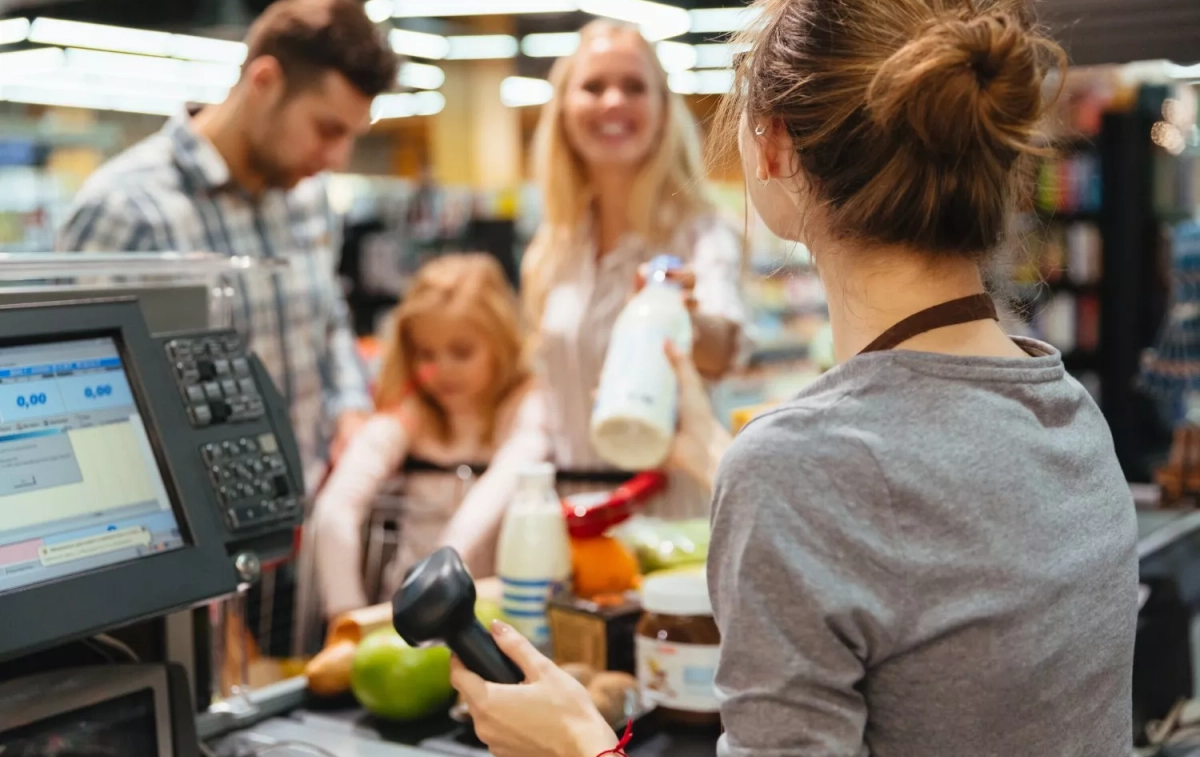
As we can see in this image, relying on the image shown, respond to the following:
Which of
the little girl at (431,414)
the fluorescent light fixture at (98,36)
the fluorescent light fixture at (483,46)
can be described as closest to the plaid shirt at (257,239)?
the little girl at (431,414)

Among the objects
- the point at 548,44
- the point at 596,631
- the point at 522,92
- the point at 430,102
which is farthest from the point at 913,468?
the point at 430,102

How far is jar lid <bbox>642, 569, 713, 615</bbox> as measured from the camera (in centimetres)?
118

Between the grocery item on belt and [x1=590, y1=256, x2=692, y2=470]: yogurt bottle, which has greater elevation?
[x1=590, y1=256, x2=692, y2=470]: yogurt bottle

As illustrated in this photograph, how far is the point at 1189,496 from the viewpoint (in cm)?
197

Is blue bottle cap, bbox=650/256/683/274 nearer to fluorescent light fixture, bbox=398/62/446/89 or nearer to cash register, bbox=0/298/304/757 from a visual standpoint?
cash register, bbox=0/298/304/757

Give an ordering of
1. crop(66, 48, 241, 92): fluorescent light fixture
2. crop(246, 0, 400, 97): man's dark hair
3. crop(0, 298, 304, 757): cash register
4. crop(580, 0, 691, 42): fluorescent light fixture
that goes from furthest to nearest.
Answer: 1. crop(66, 48, 241, 92): fluorescent light fixture
2. crop(580, 0, 691, 42): fluorescent light fixture
3. crop(246, 0, 400, 97): man's dark hair
4. crop(0, 298, 304, 757): cash register

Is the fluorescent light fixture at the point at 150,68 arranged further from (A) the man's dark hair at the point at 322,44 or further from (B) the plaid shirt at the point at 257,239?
(A) the man's dark hair at the point at 322,44

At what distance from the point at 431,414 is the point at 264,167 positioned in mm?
720

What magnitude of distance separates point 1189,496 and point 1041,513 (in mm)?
1310

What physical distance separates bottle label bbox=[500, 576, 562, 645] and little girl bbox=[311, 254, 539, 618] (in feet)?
4.28

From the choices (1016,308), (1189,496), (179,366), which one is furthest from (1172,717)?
(179,366)

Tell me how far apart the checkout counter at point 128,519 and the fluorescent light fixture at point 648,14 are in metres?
6.04

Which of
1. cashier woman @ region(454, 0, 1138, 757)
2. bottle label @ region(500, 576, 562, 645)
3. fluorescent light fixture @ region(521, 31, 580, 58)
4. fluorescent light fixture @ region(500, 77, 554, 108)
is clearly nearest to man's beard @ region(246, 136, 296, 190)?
bottle label @ region(500, 576, 562, 645)

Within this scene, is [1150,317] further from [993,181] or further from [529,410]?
[993,181]
